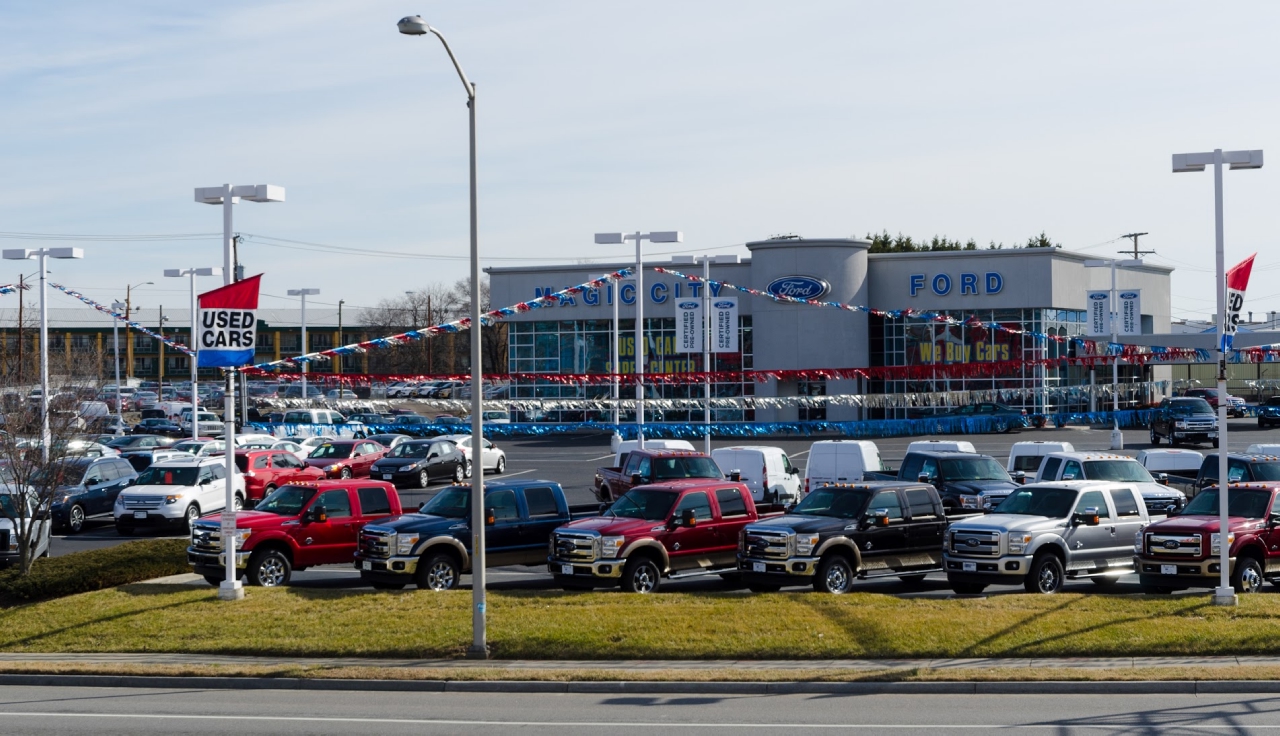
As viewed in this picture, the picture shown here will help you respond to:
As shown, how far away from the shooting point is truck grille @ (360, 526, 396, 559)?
67.4 ft

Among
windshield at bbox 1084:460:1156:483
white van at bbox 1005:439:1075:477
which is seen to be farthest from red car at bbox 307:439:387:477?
windshield at bbox 1084:460:1156:483

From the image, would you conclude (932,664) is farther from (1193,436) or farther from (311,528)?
(1193,436)

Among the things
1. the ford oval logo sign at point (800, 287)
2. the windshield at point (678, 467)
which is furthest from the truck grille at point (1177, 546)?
the ford oval logo sign at point (800, 287)

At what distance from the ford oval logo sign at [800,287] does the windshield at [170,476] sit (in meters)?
38.8

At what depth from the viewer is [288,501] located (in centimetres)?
2248

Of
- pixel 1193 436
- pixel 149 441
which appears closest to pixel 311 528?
pixel 149 441

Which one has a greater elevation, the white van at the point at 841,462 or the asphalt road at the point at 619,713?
the white van at the point at 841,462

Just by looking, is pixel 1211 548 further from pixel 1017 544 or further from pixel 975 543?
pixel 975 543

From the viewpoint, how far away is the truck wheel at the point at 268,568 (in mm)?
21484

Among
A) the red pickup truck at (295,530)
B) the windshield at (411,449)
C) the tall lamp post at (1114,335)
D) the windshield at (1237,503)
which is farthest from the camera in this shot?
the tall lamp post at (1114,335)

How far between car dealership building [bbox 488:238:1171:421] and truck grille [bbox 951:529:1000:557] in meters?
43.2

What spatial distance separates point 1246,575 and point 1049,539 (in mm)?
2963

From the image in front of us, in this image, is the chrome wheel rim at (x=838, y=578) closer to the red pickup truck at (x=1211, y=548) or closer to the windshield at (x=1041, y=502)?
the windshield at (x=1041, y=502)

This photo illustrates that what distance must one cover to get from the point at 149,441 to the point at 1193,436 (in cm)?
3958
